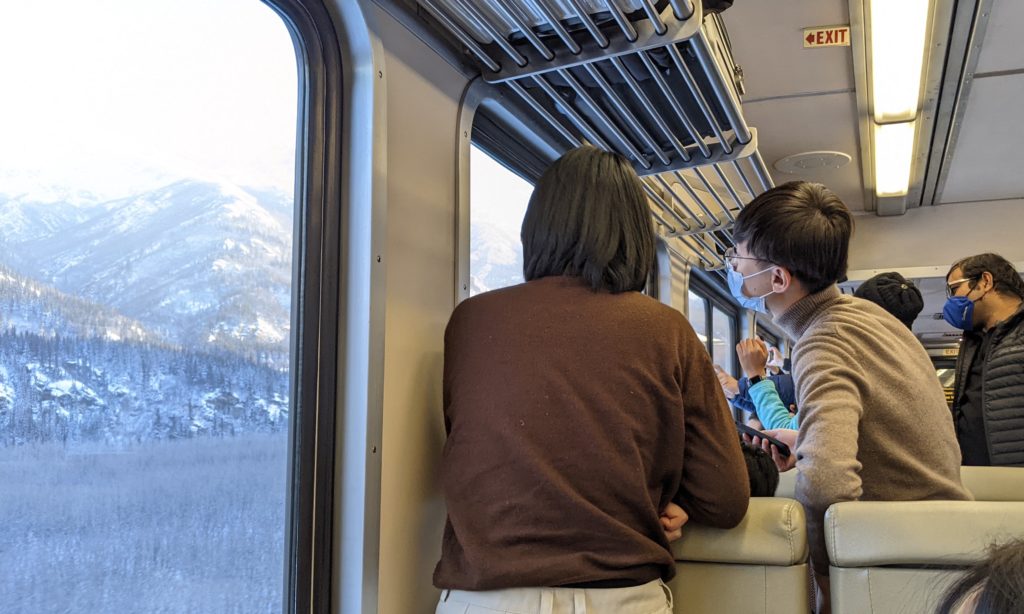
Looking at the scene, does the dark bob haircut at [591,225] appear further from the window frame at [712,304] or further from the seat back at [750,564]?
the window frame at [712,304]

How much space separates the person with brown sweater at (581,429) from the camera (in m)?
1.27

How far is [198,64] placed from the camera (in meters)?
1.41

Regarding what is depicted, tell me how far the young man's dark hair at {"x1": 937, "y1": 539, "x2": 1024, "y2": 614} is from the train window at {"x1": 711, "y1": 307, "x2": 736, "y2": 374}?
523 centimetres

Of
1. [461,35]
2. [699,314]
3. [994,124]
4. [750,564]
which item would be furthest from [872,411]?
[699,314]

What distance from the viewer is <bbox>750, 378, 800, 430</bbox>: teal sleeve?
7.71 ft

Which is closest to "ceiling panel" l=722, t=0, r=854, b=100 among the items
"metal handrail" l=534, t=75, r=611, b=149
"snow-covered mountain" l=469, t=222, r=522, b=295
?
"metal handrail" l=534, t=75, r=611, b=149

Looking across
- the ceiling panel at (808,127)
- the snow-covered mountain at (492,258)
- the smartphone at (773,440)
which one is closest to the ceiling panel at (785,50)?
the ceiling panel at (808,127)

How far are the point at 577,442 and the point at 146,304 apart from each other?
733mm

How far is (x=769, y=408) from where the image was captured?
241 centimetres

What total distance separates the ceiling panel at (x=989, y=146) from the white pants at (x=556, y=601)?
278 centimetres

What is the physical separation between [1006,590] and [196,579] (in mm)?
1202

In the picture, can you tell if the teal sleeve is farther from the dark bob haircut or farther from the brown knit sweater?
the dark bob haircut

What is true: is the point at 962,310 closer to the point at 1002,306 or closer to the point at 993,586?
the point at 1002,306

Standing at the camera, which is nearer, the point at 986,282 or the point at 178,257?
the point at 178,257
